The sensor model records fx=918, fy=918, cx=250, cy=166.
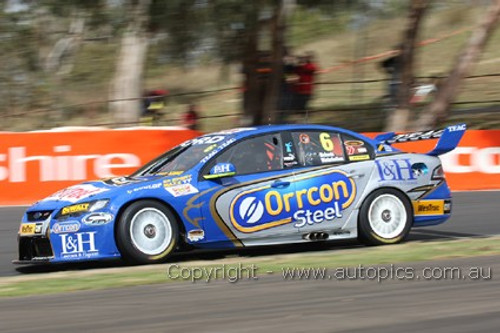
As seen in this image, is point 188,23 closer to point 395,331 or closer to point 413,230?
point 413,230

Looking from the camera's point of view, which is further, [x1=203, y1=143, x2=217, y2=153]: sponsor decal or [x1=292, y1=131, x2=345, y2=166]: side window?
[x1=292, y1=131, x2=345, y2=166]: side window

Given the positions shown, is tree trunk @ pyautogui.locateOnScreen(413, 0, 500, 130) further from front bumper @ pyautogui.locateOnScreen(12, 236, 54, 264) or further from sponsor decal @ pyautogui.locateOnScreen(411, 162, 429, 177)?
front bumper @ pyautogui.locateOnScreen(12, 236, 54, 264)

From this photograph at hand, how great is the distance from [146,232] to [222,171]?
951mm

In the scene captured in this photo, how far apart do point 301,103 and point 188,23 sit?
341 centimetres

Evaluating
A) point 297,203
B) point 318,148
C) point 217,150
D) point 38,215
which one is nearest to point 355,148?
point 318,148

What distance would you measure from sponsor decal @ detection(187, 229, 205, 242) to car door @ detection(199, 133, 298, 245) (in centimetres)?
6

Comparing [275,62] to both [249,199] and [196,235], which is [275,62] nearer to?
[249,199]

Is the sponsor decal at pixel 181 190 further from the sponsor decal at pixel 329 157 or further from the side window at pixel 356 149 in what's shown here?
the side window at pixel 356 149

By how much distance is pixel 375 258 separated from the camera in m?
8.59

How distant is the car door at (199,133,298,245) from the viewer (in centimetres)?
910

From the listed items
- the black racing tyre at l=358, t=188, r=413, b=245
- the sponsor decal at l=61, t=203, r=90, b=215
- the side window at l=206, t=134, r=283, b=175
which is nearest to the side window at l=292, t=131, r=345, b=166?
the side window at l=206, t=134, r=283, b=175

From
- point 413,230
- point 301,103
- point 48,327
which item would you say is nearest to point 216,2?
point 301,103

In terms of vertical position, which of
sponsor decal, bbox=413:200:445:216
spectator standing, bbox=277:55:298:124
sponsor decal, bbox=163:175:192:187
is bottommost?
sponsor decal, bbox=413:200:445:216

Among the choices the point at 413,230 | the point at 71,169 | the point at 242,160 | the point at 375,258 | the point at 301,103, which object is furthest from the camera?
the point at 301,103
